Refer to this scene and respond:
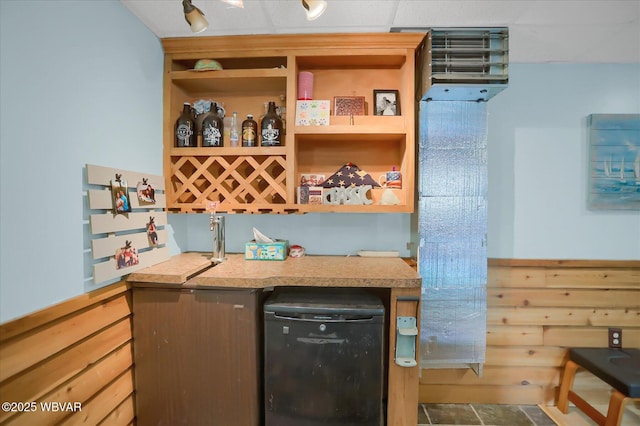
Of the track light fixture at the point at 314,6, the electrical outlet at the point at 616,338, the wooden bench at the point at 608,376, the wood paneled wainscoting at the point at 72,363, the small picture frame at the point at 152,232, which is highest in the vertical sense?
the track light fixture at the point at 314,6

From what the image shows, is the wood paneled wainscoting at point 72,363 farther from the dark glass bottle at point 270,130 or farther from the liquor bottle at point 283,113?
the liquor bottle at point 283,113

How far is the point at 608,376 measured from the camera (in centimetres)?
168

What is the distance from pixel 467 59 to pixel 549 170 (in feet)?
3.53

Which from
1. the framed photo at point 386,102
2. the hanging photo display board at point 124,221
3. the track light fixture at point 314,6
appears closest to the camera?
the track light fixture at point 314,6

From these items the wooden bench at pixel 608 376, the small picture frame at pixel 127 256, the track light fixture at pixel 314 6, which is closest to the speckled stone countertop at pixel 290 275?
the small picture frame at pixel 127 256

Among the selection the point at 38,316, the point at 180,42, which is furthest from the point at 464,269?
the point at 180,42

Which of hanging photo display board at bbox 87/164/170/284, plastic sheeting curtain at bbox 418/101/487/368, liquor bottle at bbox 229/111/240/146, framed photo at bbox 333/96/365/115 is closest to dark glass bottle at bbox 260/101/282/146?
liquor bottle at bbox 229/111/240/146

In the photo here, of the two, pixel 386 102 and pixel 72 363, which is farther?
pixel 386 102

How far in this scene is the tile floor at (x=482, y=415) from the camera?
189 cm

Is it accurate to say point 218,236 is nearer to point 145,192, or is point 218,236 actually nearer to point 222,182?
point 222,182

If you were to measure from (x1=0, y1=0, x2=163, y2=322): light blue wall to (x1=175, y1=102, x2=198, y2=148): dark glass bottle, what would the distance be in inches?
13.2

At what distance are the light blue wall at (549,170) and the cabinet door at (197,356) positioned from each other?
1.80m

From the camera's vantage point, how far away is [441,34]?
1656 millimetres

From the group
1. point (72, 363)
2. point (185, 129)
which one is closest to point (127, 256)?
point (72, 363)
